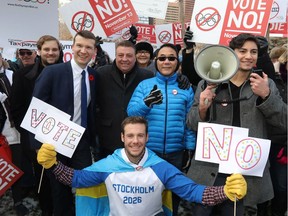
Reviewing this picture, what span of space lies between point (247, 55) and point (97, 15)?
3.37 m

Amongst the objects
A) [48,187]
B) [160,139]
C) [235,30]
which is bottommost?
[48,187]

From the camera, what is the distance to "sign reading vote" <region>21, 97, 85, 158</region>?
3.12 metres

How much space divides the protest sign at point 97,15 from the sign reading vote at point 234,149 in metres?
3.37

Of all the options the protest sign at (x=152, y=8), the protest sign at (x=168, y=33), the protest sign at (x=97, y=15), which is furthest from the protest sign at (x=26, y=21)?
the protest sign at (x=168, y=33)

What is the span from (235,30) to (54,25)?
2.40 metres

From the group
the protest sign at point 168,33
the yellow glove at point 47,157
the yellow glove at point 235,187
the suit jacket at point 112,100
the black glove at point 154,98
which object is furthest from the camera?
the protest sign at point 168,33

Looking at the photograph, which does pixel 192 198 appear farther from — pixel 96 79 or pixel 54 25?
pixel 54 25

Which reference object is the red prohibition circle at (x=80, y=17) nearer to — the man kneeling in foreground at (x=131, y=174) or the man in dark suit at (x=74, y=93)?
the man in dark suit at (x=74, y=93)

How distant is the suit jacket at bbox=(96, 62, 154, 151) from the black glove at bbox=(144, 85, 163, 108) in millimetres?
519

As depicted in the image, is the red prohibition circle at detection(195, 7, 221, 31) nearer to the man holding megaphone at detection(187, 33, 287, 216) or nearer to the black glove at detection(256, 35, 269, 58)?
the black glove at detection(256, 35, 269, 58)

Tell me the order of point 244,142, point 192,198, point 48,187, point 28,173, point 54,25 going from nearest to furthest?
point 244,142, point 192,198, point 48,187, point 28,173, point 54,25

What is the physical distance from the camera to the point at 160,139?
10.7 ft

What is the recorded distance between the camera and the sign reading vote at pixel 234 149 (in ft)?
8.52

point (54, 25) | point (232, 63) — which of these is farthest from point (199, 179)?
point (54, 25)
